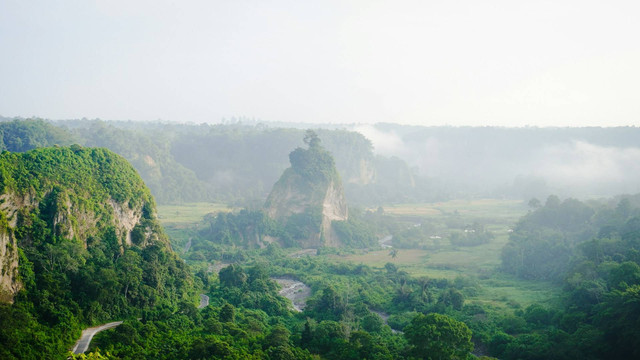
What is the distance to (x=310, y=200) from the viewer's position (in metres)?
83.8

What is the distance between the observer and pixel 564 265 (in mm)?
55625

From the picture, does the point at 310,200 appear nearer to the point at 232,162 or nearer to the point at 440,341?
the point at 440,341

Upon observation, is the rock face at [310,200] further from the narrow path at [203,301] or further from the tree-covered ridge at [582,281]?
the narrow path at [203,301]

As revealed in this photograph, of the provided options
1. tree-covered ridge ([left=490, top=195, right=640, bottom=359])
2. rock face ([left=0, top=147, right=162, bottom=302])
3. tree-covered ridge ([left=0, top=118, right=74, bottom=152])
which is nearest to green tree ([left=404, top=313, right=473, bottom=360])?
tree-covered ridge ([left=490, top=195, right=640, bottom=359])

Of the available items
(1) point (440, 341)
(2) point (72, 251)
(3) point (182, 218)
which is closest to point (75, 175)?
(2) point (72, 251)

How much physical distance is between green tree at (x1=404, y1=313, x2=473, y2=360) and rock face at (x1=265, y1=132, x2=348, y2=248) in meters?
47.2

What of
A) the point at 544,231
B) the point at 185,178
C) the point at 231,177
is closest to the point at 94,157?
the point at 544,231

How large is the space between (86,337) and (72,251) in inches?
288

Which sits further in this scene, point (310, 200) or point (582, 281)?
point (310, 200)

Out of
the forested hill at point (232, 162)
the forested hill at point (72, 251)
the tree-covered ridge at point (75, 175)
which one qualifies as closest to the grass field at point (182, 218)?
the forested hill at point (232, 162)

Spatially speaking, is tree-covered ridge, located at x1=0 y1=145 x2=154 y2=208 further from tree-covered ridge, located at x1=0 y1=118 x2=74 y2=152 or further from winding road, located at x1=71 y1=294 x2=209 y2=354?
tree-covered ridge, located at x1=0 y1=118 x2=74 y2=152

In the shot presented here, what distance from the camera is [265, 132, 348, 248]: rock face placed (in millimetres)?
79812

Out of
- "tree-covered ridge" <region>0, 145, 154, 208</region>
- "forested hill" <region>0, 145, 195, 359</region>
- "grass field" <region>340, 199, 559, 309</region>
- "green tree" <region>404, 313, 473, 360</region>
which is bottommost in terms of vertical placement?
"grass field" <region>340, 199, 559, 309</region>

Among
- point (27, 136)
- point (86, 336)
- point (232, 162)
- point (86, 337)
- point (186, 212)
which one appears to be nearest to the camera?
point (86, 337)
